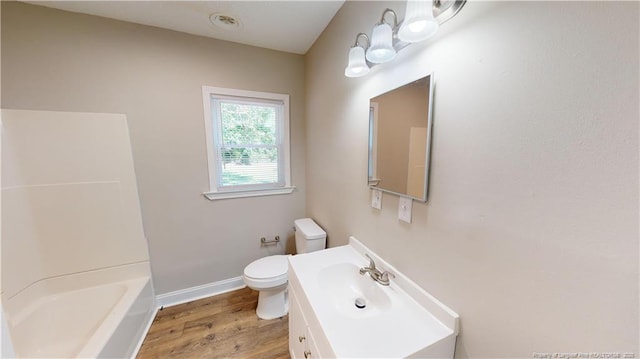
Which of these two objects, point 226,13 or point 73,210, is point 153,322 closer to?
point 73,210

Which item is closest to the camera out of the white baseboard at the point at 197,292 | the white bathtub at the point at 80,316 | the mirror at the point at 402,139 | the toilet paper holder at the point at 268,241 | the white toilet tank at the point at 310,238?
the mirror at the point at 402,139

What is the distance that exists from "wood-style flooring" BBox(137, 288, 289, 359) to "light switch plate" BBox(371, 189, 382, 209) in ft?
4.07

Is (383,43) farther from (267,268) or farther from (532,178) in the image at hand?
(267,268)

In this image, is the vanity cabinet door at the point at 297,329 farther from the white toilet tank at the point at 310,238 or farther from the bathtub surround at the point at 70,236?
the bathtub surround at the point at 70,236

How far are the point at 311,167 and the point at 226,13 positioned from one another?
Result: 1.38m

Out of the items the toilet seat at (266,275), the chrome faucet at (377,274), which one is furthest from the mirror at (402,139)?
the toilet seat at (266,275)

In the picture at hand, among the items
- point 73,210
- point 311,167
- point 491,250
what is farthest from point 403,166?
point 73,210

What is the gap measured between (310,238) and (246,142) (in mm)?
1127

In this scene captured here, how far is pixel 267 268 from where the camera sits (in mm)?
1794

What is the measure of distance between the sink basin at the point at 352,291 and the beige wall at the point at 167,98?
1.18 meters

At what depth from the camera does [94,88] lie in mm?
1571

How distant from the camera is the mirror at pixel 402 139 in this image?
0.90 meters

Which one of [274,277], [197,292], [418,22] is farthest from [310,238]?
[418,22]

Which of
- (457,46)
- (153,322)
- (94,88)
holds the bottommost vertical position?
(153,322)
